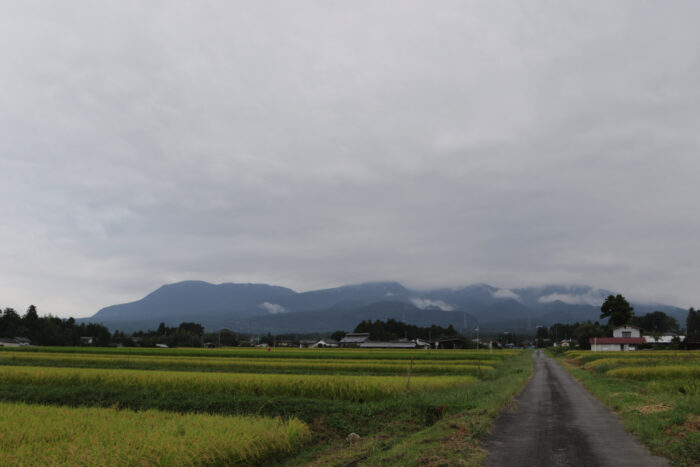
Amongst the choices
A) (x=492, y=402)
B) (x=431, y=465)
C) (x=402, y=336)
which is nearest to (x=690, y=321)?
(x=402, y=336)

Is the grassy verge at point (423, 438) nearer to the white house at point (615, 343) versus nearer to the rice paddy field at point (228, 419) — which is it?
the rice paddy field at point (228, 419)

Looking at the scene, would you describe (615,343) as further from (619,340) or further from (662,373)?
(662,373)

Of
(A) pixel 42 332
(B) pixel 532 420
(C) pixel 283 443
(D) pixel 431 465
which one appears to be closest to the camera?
(D) pixel 431 465

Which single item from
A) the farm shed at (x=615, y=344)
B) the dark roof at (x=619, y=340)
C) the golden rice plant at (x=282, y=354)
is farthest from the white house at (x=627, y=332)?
the golden rice plant at (x=282, y=354)

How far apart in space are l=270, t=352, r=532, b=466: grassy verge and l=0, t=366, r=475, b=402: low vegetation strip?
10.8ft

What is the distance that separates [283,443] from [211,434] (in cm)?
248

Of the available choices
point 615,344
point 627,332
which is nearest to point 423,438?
point 615,344

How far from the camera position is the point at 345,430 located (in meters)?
18.5

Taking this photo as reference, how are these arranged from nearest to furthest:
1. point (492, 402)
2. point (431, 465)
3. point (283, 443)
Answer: point (431, 465) → point (283, 443) → point (492, 402)

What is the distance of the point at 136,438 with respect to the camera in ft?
43.4

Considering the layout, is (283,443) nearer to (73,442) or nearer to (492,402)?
(73,442)

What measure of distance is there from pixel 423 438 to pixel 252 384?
537 inches

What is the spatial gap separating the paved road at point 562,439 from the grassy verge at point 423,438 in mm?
591

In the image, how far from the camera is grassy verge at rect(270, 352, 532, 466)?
40.3 feet
